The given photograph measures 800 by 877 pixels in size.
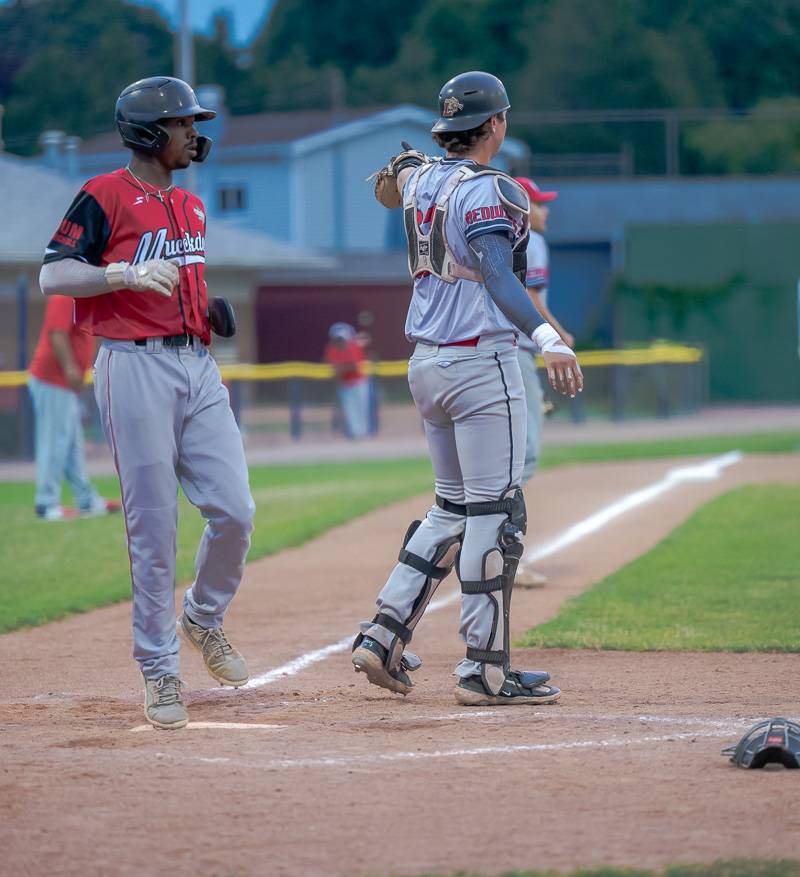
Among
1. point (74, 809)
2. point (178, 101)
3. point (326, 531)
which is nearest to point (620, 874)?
point (74, 809)

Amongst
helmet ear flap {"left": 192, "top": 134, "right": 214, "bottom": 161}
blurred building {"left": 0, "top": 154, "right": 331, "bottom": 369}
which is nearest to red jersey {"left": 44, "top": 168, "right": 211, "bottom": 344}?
helmet ear flap {"left": 192, "top": 134, "right": 214, "bottom": 161}

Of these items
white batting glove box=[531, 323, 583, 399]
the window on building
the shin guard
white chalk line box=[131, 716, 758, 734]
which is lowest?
white chalk line box=[131, 716, 758, 734]

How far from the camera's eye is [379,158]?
41.6m

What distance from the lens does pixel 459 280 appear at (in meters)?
5.29

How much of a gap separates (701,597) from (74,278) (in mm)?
4304

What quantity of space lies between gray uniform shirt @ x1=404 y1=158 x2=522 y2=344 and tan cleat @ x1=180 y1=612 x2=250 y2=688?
131cm

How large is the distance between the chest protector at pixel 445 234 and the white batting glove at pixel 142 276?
0.94 m

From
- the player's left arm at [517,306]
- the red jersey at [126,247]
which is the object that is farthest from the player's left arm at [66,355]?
the player's left arm at [517,306]

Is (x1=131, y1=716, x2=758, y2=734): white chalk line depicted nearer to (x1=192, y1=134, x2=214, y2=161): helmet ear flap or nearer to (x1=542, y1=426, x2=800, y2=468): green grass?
(x1=192, y1=134, x2=214, y2=161): helmet ear flap

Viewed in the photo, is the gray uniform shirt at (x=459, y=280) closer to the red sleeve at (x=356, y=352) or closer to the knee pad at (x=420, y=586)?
the knee pad at (x=420, y=586)

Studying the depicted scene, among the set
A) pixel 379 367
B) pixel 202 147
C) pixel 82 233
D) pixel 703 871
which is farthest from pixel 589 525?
pixel 379 367

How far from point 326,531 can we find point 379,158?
31.3 meters

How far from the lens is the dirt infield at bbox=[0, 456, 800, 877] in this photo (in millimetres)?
3619

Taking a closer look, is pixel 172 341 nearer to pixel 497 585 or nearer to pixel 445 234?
pixel 445 234
